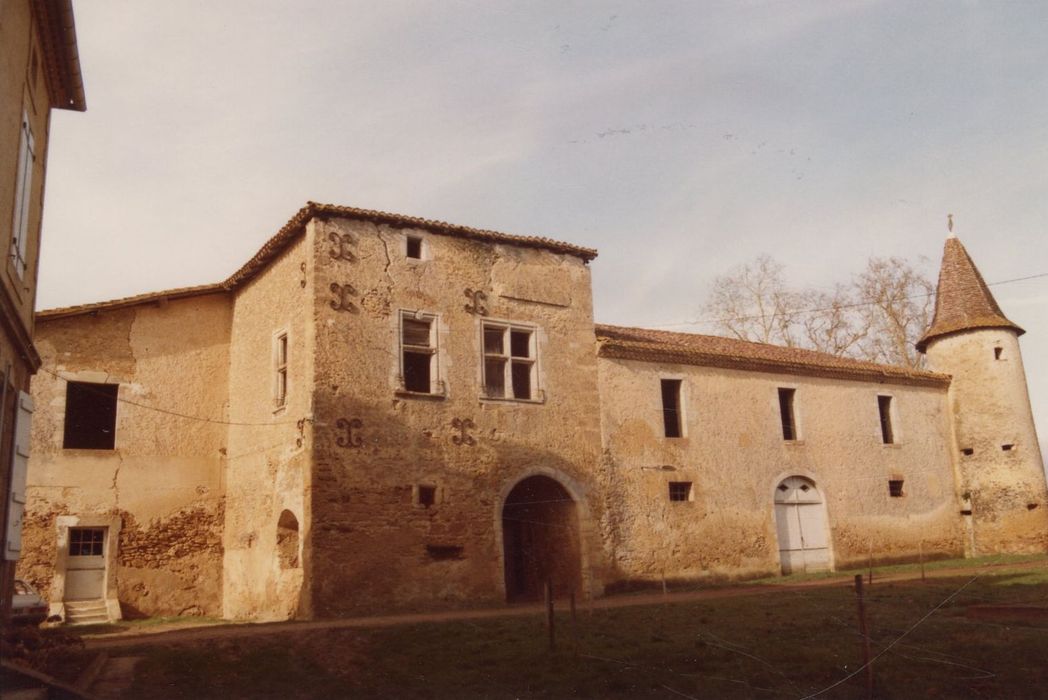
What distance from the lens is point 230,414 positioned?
18812 millimetres

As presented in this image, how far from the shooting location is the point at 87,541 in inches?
668

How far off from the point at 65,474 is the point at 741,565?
1405 centimetres

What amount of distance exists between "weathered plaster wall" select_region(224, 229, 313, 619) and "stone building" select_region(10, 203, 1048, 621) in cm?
6

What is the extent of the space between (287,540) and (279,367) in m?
3.30

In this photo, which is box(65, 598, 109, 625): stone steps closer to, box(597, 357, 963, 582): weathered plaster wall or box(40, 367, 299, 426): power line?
box(40, 367, 299, 426): power line

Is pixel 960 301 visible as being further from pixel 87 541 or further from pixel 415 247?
pixel 87 541

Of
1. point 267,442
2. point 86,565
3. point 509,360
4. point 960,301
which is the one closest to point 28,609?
point 86,565

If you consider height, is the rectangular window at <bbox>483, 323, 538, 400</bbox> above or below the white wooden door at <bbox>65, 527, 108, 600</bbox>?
above

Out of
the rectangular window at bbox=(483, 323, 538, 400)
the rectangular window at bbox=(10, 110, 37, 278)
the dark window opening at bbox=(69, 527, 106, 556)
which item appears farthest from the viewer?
the rectangular window at bbox=(483, 323, 538, 400)

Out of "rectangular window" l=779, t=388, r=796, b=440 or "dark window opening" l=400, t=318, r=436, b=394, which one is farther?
"rectangular window" l=779, t=388, r=796, b=440

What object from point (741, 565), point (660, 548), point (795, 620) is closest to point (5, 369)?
point (795, 620)

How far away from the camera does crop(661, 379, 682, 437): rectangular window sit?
65.5ft

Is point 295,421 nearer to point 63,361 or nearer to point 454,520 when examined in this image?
point 454,520

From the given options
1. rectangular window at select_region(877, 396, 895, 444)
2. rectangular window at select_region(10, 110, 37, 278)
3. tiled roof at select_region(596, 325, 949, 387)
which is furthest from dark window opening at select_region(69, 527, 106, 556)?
rectangular window at select_region(877, 396, 895, 444)
